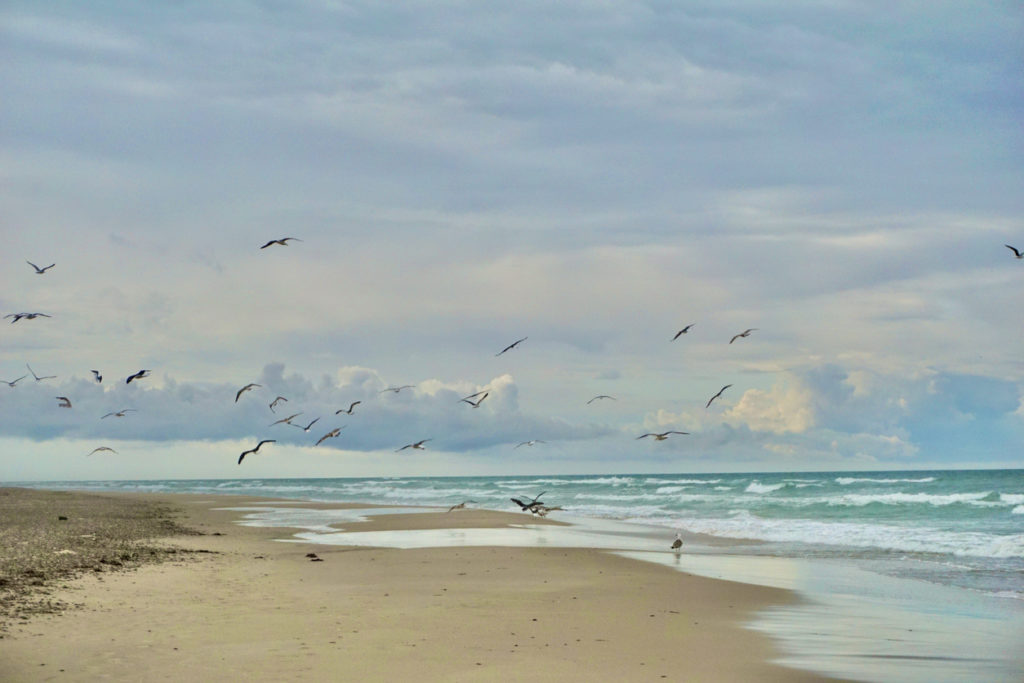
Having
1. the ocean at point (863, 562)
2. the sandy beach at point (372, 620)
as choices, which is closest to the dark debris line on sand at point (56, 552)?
the sandy beach at point (372, 620)

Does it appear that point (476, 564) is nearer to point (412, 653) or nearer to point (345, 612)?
point (345, 612)

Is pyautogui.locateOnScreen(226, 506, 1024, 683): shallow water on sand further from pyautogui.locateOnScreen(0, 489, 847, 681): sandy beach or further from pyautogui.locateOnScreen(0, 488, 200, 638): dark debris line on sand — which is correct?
pyautogui.locateOnScreen(0, 488, 200, 638): dark debris line on sand

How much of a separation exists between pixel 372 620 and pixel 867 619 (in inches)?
304

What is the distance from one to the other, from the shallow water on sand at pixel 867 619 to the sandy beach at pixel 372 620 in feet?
2.25

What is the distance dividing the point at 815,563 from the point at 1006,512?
2301cm

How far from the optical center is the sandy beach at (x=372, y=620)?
9.66 m

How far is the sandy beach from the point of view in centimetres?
966

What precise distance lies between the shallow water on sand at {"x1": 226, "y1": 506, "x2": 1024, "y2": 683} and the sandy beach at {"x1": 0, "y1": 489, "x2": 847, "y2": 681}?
69 cm

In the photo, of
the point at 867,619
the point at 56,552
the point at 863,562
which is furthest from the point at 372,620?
the point at 863,562

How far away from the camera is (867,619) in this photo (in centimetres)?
1332

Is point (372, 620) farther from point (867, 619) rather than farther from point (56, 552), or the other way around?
point (56, 552)

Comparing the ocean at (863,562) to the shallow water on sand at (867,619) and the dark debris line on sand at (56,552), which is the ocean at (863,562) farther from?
the dark debris line on sand at (56,552)

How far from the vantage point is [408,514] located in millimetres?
42875

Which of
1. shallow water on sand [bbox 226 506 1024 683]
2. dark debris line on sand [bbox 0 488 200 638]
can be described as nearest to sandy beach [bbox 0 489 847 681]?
dark debris line on sand [bbox 0 488 200 638]
